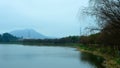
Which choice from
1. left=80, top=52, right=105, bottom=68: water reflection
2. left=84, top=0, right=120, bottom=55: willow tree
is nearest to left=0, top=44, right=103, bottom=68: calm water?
left=80, top=52, right=105, bottom=68: water reflection

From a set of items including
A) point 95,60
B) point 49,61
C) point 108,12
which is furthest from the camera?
point 95,60

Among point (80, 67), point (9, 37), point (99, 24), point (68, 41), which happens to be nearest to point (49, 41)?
point (68, 41)

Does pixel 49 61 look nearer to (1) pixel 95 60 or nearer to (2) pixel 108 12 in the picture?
(1) pixel 95 60

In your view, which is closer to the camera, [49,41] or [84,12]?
[84,12]

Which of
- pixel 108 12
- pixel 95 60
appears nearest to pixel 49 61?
pixel 95 60

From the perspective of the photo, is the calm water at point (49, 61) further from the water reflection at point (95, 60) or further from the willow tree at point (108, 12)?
the willow tree at point (108, 12)

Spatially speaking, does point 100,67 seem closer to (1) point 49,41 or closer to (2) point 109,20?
(2) point 109,20

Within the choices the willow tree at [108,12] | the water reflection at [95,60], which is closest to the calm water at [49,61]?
the water reflection at [95,60]

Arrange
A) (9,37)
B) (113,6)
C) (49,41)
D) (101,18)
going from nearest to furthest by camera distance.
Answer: (113,6) → (101,18) → (49,41) → (9,37)

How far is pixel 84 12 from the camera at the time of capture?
21297 mm

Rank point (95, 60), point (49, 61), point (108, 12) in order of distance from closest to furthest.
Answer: point (108, 12) → point (49, 61) → point (95, 60)

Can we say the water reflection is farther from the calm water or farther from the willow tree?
the willow tree

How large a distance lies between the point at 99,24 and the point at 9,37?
17514cm

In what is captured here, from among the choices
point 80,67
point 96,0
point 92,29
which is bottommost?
point 80,67
